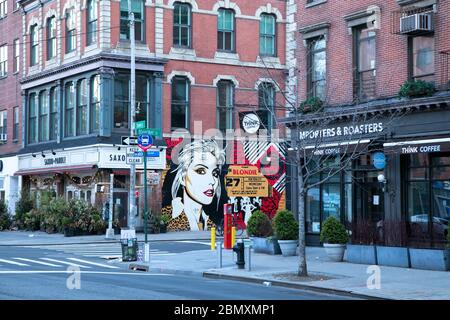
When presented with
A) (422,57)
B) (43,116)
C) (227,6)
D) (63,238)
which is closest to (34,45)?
(43,116)

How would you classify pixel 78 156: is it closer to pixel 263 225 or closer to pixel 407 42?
pixel 263 225

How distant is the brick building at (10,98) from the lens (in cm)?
5072

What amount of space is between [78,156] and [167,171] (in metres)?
4.99

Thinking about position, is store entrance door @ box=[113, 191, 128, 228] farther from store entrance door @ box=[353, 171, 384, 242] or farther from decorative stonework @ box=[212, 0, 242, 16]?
store entrance door @ box=[353, 171, 384, 242]

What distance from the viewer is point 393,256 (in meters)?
21.5

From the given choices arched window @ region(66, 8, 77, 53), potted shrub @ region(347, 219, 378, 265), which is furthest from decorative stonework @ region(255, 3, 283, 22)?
potted shrub @ region(347, 219, 378, 265)

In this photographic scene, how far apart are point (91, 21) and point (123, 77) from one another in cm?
361

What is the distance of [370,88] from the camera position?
84.2 ft

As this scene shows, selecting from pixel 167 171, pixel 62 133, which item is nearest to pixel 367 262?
pixel 167 171

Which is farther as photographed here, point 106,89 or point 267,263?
point 106,89

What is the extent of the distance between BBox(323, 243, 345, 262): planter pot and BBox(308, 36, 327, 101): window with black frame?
20.9 feet

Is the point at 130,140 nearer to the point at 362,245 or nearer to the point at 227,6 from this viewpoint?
the point at 362,245

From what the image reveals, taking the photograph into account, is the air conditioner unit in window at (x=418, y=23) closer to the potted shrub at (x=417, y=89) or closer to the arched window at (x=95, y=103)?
the potted shrub at (x=417, y=89)
